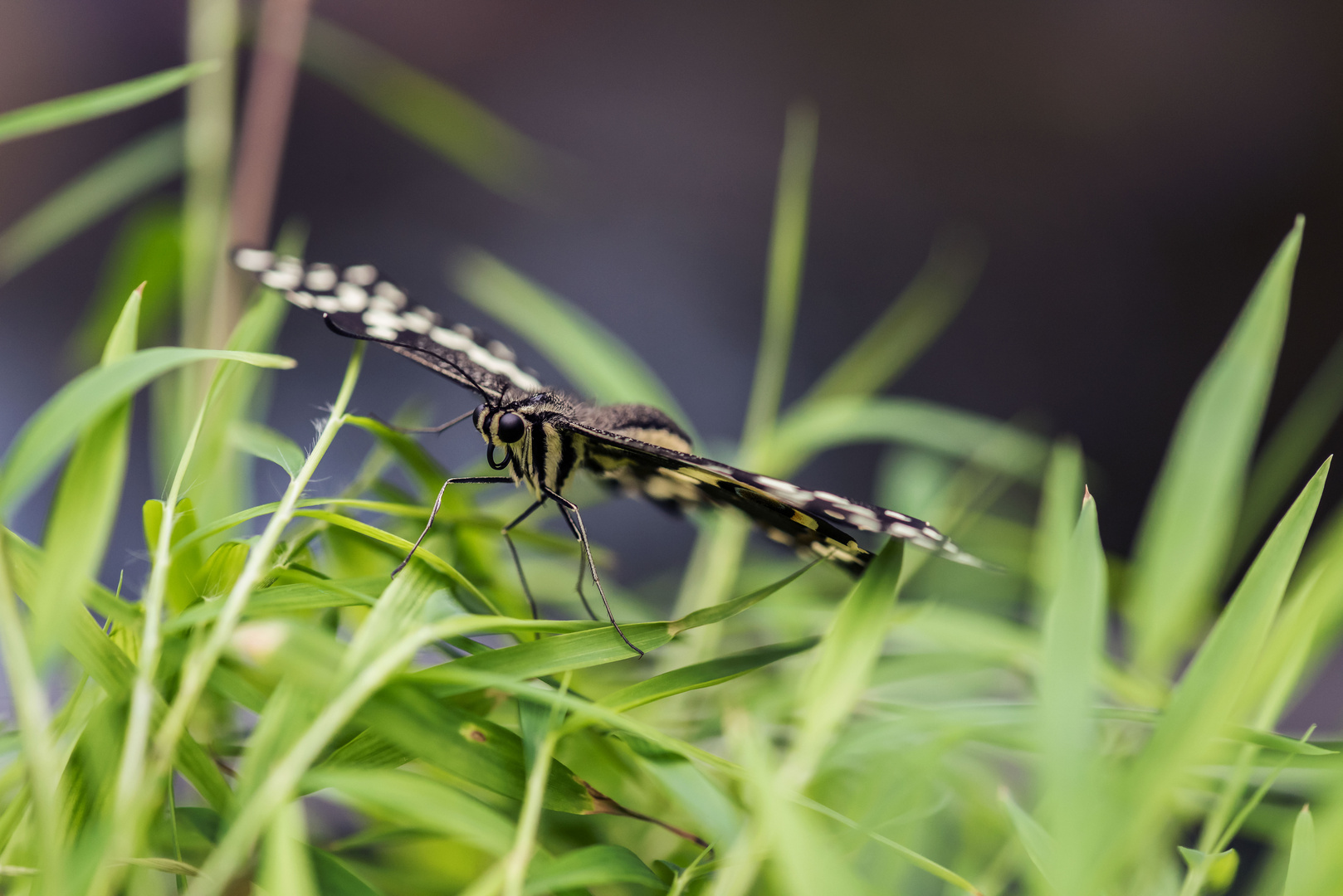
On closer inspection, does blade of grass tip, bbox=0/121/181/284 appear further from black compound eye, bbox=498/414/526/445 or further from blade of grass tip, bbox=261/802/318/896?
blade of grass tip, bbox=261/802/318/896

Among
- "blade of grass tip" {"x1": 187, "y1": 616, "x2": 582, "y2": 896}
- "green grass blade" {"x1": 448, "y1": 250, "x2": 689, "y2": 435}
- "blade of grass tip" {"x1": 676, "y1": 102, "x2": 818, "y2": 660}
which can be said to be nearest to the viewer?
"blade of grass tip" {"x1": 187, "y1": 616, "x2": 582, "y2": 896}

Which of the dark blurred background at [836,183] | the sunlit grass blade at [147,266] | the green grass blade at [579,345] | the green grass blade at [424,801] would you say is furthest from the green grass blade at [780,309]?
the dark blurred background at [836,183]

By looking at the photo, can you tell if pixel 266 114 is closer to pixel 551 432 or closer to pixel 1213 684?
pixel 551 432

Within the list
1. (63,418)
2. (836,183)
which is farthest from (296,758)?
A: (836,183)

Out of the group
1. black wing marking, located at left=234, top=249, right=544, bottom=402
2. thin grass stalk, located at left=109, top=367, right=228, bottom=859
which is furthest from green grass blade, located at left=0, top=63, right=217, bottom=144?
thin grass stalk, located at left=109, top=367, right=228, bottom=859

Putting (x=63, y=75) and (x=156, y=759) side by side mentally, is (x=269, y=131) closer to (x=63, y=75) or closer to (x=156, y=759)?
(x=156, y=759)

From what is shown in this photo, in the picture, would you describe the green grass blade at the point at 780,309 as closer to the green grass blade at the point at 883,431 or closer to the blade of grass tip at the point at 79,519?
the green grass blade at the point at 883,431
